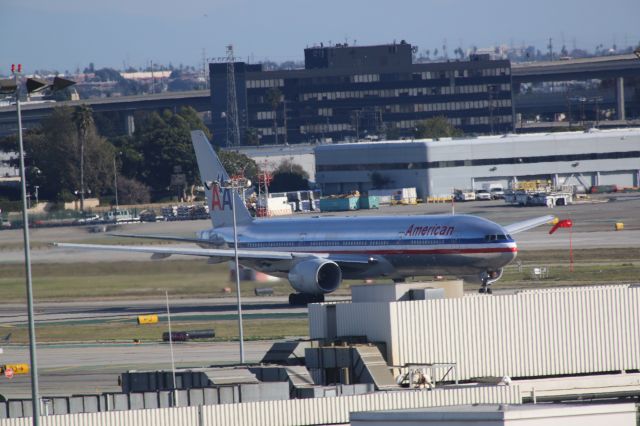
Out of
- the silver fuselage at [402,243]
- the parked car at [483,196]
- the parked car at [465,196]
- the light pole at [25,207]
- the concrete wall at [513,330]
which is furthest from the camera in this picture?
the parked car at [465,196]

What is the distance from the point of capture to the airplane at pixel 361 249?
7312 centimetres

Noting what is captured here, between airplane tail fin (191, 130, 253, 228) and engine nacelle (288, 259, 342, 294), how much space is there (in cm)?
901

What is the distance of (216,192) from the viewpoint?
8744cm

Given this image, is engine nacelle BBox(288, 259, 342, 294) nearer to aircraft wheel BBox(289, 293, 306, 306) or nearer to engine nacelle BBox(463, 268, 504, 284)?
aircraft wheel BBox(289, 293, 306, 306)

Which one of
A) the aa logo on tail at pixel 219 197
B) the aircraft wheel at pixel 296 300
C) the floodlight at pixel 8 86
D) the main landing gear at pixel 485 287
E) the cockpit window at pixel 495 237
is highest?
the floodlight at pixel 8 86

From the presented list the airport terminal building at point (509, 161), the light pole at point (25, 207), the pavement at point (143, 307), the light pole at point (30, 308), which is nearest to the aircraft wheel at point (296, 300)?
the pavement at point (143, 307)

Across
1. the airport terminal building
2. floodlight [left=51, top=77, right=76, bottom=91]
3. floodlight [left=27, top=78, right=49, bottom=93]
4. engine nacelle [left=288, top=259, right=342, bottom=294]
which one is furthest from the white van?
floodlight [left=27, top=78, right=49, bottom=93]

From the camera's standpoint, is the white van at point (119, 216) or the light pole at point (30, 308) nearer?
the light pole at point (30, 308)

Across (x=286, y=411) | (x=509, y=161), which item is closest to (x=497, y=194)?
(x=509, y=161)

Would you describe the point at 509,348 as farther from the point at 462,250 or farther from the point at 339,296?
the point at 339,296

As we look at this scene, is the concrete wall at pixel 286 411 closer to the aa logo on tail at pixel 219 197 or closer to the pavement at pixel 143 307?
the pavement at pixel 143 307

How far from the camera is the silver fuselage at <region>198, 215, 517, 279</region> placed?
7288 centimetres

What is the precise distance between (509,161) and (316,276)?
363 feet

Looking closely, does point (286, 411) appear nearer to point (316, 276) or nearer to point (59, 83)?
point (59, 83)
